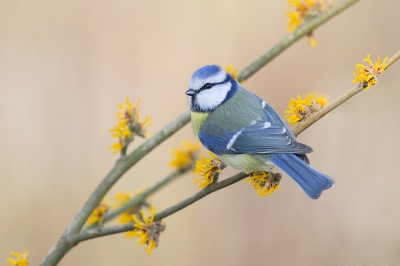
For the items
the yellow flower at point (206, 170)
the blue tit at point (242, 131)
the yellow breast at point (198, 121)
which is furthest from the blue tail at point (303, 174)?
the yellow breast at point (198, 121)

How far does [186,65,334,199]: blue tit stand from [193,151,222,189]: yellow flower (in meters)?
0.20

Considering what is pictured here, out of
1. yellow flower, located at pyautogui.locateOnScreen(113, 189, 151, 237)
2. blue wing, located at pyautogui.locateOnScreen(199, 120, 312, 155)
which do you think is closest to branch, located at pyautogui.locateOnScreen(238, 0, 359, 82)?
blue wing, located at pyautogui.locateOnScreen(199, 120, 312, 155)

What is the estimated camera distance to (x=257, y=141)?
2.13m

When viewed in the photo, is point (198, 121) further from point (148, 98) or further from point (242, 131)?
point (148, 98)

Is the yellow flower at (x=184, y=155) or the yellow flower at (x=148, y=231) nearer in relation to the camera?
the yellow flower at (x=148, y=231)

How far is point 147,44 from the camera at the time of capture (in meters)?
3.63

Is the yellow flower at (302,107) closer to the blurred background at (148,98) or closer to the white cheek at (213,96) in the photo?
the white cheek at (213,96)

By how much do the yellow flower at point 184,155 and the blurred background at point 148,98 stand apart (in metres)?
0.83

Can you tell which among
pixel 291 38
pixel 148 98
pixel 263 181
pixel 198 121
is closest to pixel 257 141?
pixel 263 181

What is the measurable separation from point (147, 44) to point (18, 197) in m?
1.38

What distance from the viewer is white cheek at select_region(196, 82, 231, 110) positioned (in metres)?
2.31

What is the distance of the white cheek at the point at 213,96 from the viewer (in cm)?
231

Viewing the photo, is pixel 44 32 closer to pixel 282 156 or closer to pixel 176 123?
pixel 176 123

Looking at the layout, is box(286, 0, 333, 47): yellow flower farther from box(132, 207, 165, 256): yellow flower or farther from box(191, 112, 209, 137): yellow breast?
box(132, 207, 165, 256): yellow flower
